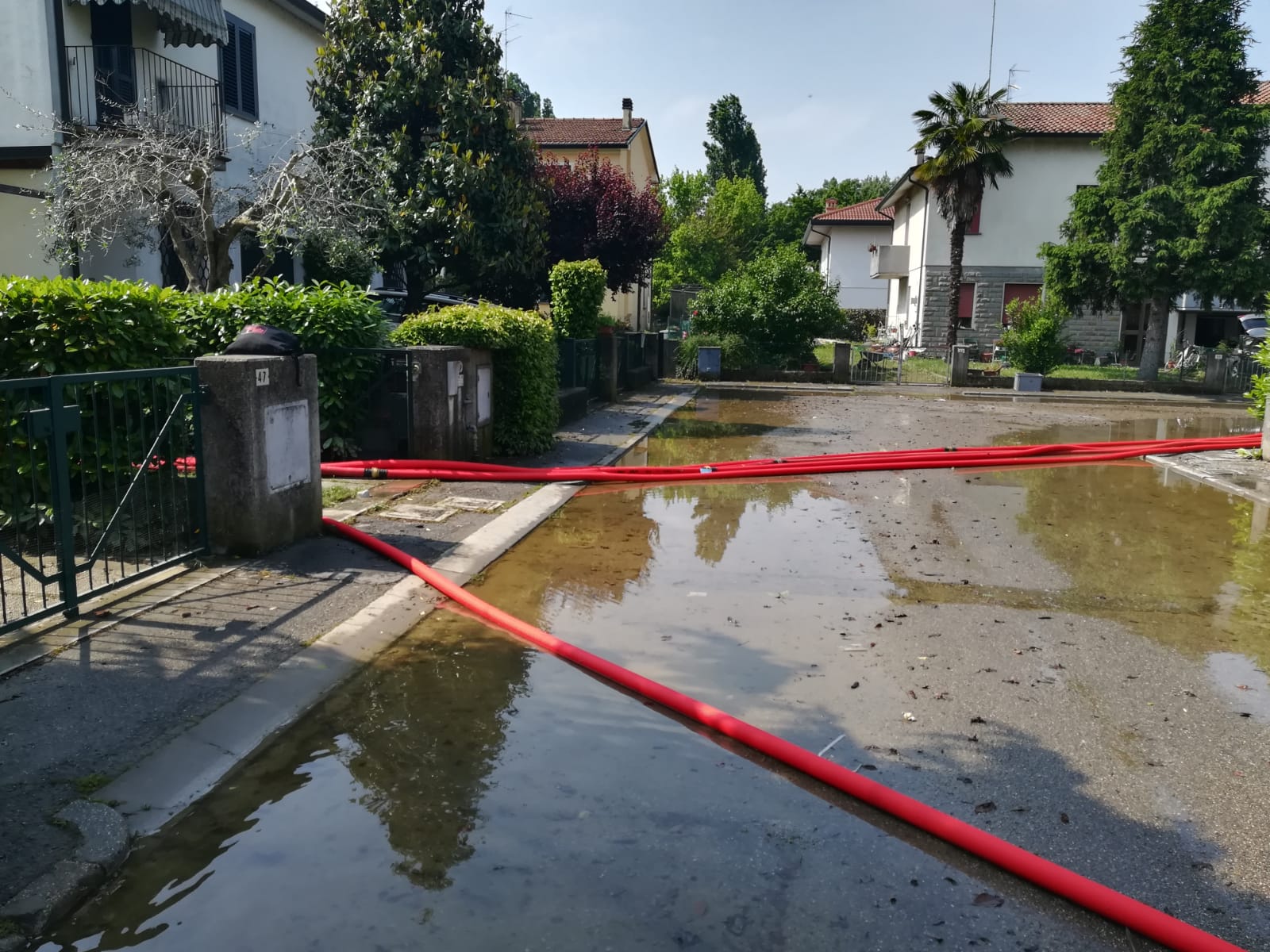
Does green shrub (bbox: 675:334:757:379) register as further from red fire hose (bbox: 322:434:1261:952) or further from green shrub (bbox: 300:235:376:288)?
red fire hose (bbox: 322:434:1261:952)

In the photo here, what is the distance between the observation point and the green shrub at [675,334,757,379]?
26.8m

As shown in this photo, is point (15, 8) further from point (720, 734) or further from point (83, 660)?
point (720, 734)

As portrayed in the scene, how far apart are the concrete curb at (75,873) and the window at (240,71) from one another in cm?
1715

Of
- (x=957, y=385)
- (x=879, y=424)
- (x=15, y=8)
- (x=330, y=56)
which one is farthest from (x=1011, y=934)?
(x=957, y=385)

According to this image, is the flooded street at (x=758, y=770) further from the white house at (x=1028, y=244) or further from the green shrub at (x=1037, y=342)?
the white house at (x=1028, y=244)

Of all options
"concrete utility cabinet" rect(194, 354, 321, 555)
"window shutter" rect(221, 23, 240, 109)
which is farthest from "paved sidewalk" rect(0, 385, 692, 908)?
"window shutter" rect(221, 23, 240, 109)

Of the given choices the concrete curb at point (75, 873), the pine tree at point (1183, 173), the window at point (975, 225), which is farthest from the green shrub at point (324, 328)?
the window at point (975, 225)

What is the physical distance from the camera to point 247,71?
1884cm

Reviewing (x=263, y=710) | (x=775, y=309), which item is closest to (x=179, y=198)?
(x=263, y=710)

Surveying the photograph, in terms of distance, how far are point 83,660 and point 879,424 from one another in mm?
14375

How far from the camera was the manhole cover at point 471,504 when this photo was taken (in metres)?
8.81

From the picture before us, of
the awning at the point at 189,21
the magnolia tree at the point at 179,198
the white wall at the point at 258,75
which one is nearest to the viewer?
the magnolia tree at the point at 179,198

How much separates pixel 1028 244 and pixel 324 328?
2976 centimetres

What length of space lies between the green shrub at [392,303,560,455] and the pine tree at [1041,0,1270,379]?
20960 millimetres
